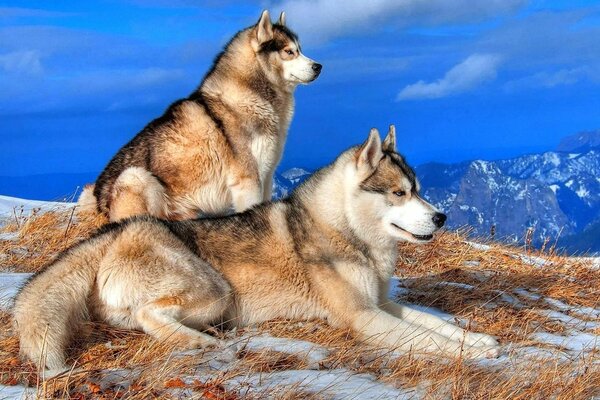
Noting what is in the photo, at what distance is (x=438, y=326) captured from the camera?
247 inches

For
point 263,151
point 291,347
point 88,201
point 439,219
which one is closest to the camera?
point 291,347

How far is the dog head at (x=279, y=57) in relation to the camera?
9.45 metres

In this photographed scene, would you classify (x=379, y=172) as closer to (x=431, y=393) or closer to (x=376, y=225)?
(x=376, y=225)

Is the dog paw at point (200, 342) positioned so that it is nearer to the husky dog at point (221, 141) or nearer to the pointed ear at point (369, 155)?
the pointed ear at point (369, 155)

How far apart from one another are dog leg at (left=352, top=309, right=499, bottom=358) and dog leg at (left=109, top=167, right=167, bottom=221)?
3.68 meters

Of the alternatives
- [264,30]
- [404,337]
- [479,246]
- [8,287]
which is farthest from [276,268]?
[479,246]

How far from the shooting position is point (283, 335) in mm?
5895

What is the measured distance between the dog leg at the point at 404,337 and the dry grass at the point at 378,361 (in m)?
0.15

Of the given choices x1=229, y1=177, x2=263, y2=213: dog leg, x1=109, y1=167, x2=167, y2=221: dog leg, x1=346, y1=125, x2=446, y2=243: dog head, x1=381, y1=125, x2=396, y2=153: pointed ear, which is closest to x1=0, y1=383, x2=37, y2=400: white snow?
x1=346, y1=125, x2=446, y2=243: dog head

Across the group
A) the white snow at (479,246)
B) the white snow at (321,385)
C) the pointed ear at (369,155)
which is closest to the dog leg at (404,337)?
the white snow at (321,385)

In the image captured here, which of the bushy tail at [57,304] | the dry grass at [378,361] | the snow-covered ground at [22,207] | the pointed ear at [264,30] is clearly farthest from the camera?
the snow-covered ground at [22,207]

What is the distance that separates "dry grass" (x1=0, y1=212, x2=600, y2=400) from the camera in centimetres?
434

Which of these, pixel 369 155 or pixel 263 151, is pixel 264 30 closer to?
pixel 263 151

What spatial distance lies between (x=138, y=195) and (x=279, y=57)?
2473mm
